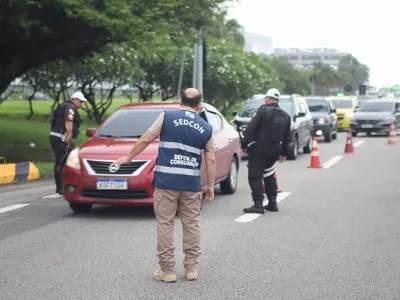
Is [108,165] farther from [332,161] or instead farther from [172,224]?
[332,161]

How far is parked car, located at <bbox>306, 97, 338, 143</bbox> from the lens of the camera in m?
31.9

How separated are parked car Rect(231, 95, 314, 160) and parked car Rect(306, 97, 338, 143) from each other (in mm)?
5977

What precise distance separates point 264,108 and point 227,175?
2.61 m

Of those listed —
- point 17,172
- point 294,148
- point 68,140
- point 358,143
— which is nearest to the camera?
point 68,140

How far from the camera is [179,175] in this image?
24.3 ft

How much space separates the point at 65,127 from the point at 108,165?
2737 mm

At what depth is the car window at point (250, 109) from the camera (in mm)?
24516

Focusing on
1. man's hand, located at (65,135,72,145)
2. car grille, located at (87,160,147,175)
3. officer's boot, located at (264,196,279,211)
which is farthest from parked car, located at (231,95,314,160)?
car grille, located at (87,160,147,175)

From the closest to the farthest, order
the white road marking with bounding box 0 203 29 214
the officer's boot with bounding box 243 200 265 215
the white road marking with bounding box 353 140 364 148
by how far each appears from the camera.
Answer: the officer's boot with bounding box 243 200 265 215
the white road marking with bounding box 0 203 29 214
the white road marking with bounding box 353 140 364 148

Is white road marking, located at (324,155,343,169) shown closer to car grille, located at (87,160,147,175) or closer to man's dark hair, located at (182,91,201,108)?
car grille, located at (87,160,147,175)

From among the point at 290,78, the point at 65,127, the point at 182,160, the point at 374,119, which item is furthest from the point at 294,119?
the point at 290,78

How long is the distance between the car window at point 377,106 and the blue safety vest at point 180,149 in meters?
31.0

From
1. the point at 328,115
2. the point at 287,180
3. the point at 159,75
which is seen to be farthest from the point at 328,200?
the point at 159,75

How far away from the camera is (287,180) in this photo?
17.2m
